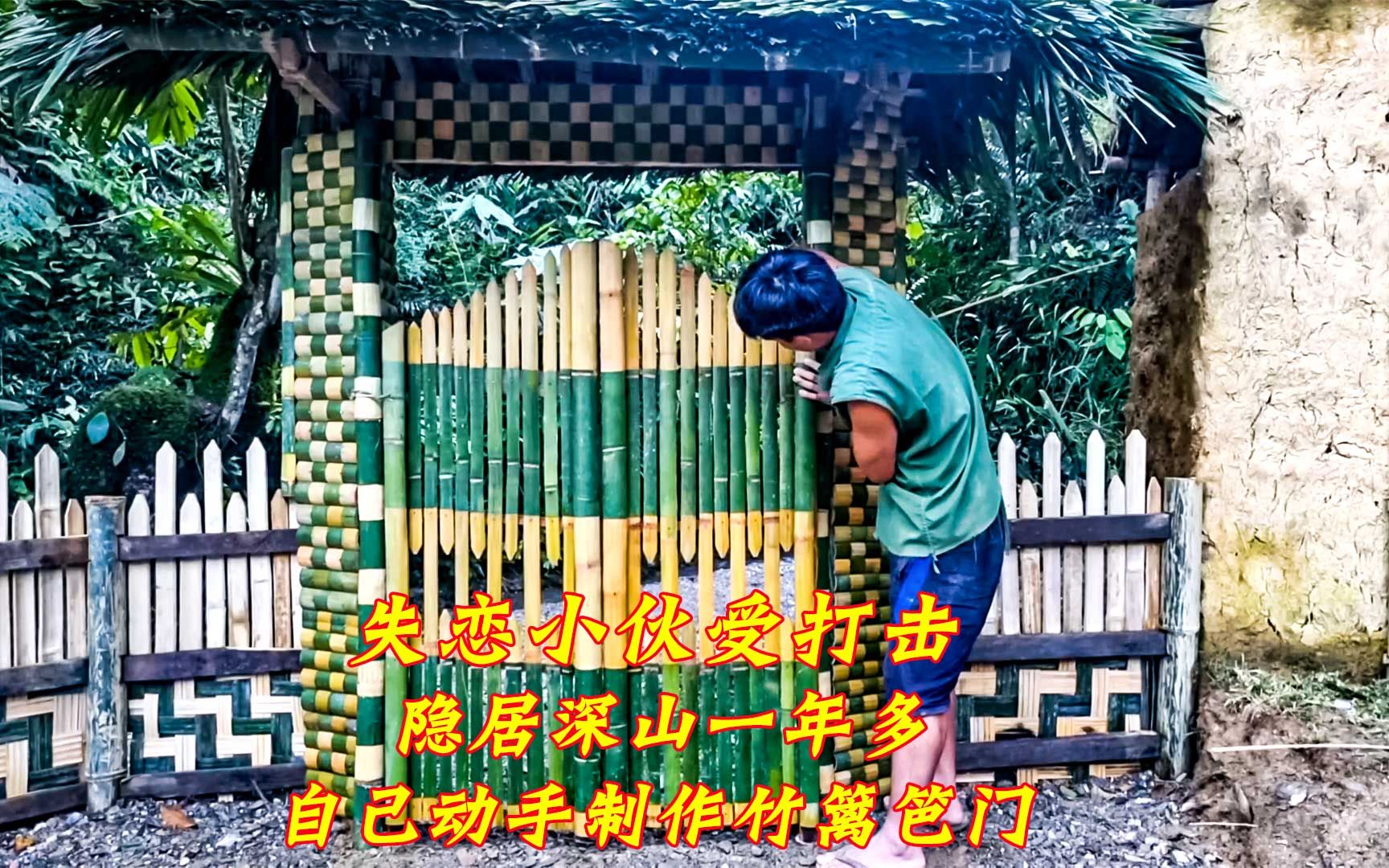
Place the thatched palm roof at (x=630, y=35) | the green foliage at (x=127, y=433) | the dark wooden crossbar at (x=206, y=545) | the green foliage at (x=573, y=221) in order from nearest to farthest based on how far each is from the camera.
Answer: the thatched palm roof at (x=630, y=35), the dark wooden crossbar at (x=206, y=545), the green foliage at (x=127, y=433), the green foliage at (x=573, y=221)

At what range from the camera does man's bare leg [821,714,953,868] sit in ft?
9.54

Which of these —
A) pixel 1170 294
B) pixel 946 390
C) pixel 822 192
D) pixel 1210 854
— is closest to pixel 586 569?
pixel 946 390

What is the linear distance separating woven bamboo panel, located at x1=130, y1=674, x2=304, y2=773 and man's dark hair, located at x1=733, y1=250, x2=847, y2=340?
2.35 metres

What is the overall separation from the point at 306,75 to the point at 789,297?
1554 millimetres

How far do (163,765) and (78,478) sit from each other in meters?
3.15

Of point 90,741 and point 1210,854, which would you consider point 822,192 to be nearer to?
point 1210,854

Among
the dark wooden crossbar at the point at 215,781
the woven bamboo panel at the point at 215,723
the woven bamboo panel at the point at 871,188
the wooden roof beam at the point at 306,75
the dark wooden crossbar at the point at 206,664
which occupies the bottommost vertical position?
the dark wooden crossbar at the point at 215,781

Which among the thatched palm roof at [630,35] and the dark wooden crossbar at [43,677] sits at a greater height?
the thatched palm roof at [630,35]

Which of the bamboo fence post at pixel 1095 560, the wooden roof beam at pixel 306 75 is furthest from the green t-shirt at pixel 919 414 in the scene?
the wooden roof beam at pixel 306 75

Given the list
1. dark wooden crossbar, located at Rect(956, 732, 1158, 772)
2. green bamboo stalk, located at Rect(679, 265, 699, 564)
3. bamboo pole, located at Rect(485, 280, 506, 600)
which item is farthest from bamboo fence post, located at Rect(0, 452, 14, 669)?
dark wooden crossbar, located at Rect(956, 732, 1158, 772)

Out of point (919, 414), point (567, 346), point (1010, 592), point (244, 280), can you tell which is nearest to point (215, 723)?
point (567, 346)

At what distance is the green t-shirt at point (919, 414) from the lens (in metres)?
2.74

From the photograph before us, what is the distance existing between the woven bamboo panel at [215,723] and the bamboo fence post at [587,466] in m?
1.32

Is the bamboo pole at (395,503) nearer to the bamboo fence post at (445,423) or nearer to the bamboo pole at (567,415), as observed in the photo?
the bamboo fence post at (445,423)
